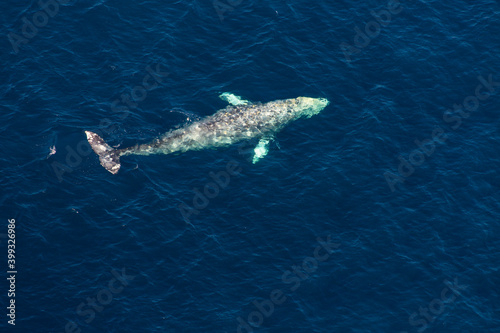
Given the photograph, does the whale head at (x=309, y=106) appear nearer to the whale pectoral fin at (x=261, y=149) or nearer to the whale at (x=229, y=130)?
the whale at (x=229, y=130)

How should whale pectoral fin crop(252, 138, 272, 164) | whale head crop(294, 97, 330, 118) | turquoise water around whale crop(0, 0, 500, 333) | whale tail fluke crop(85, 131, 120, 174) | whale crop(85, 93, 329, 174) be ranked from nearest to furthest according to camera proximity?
1. turquoise water around whale crop(0, 0, 500, 333)
2. whale tail fluke crop(85, 131, 120, 174)
3. whale crop(85, 93, 329, 174)
4. whale pectoral fin crop(252, 138, 272, 164)
5. whale head crop(294, 97, 330, 118)

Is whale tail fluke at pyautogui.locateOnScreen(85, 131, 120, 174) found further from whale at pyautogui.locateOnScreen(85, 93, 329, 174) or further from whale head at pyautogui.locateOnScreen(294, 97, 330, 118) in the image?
whale head at pyautogui.locateOnScreen(294, 97, 330, 118)

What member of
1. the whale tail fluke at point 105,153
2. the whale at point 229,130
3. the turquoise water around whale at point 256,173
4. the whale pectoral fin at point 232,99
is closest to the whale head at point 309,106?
the whale at point 229,130

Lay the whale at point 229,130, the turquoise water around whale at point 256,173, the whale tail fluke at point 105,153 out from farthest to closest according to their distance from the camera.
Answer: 1. the whale at point 229,130
2. the whale tail fluke at point 105,153
3. the turquoise water around whale at point 256,173

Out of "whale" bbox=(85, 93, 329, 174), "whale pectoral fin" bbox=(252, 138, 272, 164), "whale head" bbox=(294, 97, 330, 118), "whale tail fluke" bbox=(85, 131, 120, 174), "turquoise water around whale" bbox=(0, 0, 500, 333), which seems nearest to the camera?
"turquoise water around whale" bbox=(0, 0, 500, 333)

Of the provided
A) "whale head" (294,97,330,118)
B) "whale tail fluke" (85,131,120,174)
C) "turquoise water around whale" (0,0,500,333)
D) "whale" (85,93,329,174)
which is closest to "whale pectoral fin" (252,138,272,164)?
"whale" (85,93,329,174)

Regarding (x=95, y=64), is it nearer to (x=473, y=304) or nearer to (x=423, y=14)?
(x=423, y=14)

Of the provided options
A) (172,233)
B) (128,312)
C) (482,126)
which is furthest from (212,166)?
(482,126)

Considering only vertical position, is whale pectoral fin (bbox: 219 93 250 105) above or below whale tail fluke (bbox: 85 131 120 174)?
above
